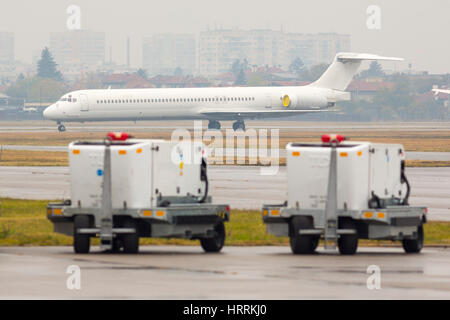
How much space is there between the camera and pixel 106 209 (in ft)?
63.5

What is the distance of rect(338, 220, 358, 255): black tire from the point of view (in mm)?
19531

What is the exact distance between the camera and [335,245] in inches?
760

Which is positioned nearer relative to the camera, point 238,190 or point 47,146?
point 238,190

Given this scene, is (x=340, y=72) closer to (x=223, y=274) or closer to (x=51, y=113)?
(x=51, y=113)

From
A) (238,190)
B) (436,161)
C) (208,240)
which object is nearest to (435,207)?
(238,190)

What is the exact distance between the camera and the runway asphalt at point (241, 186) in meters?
31.8

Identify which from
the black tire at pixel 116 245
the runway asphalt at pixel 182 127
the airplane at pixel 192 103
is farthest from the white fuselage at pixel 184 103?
the black tire at pixel 116 245

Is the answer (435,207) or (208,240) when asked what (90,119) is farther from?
(208,240)

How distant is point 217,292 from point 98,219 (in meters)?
5.41

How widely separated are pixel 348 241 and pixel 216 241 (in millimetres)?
2551

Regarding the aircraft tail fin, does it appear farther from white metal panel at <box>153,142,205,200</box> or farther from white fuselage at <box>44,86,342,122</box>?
white metal panel at <box>153,142,205,200</box>

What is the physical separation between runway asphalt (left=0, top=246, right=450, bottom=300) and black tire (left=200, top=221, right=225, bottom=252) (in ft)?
0.66
